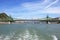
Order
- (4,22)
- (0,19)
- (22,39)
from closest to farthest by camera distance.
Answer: (22,39), (0,19), (4,22)

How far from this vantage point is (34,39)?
35.2 feet

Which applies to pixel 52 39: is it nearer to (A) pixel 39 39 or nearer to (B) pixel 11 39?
(A) pixel 39 39

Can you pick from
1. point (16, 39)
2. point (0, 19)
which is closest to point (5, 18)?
point (0, 19)

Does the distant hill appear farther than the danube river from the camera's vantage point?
Yes

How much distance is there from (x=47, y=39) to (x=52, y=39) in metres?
0.27

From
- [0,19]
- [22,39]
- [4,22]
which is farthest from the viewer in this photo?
[4,22]

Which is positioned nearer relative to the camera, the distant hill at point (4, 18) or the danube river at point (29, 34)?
the danube river at point (29, 34)

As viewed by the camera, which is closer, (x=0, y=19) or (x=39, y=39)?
(x=39, y=39)

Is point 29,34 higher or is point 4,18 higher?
point 29,34

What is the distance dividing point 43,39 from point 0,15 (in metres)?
36.7

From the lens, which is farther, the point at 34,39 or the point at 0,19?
the point at 0,19

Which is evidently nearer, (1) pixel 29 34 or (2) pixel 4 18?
(1) pixel 29 34

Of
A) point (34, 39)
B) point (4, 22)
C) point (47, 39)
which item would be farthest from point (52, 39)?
point (4, 22)

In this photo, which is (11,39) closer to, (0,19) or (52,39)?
(52,39)
